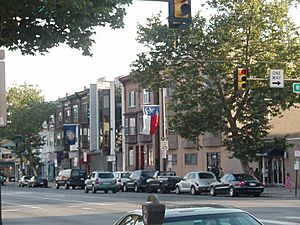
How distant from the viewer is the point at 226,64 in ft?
135

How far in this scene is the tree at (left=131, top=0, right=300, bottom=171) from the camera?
135 ft

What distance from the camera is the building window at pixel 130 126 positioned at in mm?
72375

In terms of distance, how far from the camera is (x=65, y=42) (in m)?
12.3

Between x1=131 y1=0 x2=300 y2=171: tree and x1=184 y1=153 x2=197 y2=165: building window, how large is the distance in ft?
55.4

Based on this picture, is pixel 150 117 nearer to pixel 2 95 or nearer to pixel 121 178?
pixel 121 178

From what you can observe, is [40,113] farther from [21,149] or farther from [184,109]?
[184,109]

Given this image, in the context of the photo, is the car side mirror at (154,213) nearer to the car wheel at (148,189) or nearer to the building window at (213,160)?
the car wheel at (148,189)

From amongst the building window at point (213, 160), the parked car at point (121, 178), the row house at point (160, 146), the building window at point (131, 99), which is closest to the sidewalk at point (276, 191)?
the row house at point (160, 146)

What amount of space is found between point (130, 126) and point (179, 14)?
199ft

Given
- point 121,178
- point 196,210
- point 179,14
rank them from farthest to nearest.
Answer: point 121,178, point 179,14, point 196,210

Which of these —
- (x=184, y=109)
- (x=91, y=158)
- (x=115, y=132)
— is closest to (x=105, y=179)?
(x=184, y=109)

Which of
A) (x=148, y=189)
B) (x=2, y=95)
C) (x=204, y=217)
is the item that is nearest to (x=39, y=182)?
(x=148, y=189)

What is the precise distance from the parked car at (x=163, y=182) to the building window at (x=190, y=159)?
11.0 metres

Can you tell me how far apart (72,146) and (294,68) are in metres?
51.1
